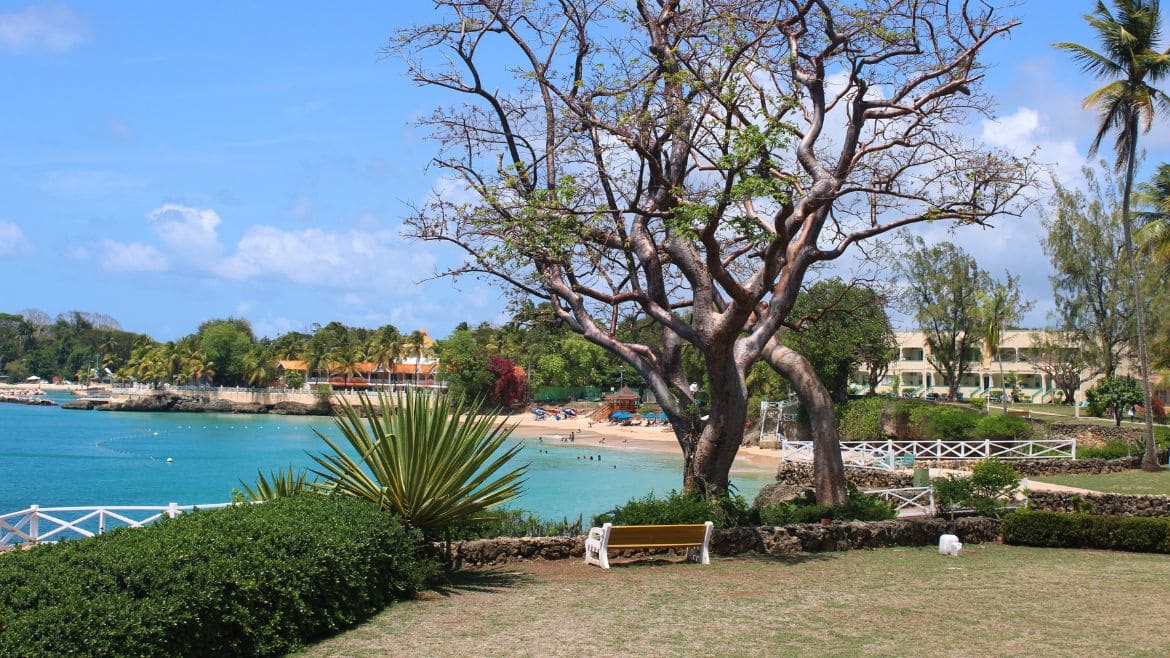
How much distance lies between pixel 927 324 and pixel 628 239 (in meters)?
44.9

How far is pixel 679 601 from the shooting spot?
1077 cm

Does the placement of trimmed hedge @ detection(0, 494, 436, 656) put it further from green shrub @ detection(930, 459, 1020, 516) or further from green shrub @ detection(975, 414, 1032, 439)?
green shrub @ detection(975, 414, 1032, 439)

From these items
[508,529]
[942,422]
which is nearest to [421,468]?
[508,529]

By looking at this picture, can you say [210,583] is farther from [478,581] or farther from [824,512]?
[824,512]

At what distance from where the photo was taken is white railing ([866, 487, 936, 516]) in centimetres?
1845

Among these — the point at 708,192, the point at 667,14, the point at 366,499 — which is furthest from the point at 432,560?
the point at 667,14

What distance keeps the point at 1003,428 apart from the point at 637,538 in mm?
31319

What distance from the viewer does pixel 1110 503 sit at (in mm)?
20844

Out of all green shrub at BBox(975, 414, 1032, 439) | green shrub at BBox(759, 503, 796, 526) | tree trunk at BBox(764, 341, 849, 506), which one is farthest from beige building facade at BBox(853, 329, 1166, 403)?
green shrub at BBox(759, 503, 796, 526)

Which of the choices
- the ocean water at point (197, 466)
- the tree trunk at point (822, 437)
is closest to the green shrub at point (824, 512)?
the tree trunk at point (822, 437)

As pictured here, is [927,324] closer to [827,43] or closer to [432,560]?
[827,43]

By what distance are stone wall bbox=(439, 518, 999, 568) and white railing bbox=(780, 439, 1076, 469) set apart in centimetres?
1562

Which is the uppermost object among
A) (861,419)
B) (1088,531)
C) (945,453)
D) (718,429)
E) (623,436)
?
(718,429)

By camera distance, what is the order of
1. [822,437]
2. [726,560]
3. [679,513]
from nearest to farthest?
[726,560], [679,513], [822,437]
